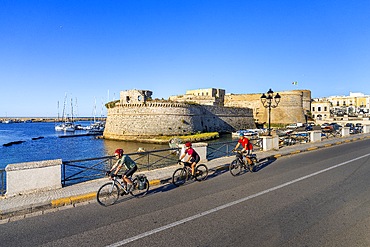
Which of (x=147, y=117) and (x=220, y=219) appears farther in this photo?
(x=147, y=117)

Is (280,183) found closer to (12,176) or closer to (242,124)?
(12,176)

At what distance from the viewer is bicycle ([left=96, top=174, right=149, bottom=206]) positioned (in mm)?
6969

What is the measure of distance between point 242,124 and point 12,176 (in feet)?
222

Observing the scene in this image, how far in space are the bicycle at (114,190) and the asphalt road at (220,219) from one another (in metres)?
0.21

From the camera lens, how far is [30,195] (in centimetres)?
747

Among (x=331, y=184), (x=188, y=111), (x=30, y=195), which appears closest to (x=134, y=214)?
(x=30, y=195)

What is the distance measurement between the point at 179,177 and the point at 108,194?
8.72ft

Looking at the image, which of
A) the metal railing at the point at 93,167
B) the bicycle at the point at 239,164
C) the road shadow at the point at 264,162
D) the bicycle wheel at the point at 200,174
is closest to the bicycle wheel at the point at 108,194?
the metal railing at the point at 93,167

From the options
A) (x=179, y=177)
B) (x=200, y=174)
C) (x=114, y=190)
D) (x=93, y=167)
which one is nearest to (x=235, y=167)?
(x=200, y=174)

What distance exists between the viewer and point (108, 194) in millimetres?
7098

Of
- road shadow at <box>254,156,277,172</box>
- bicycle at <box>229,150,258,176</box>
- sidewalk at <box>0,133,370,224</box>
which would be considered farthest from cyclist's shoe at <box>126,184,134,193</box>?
road shadow at <box>254,156,277,172</box>

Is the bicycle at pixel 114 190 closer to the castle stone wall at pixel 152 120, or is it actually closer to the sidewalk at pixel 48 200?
the sidewalk at pixel 48 200

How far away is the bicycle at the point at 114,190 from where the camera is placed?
274 inches

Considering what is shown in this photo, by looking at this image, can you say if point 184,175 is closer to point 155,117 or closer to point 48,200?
point 48,200
